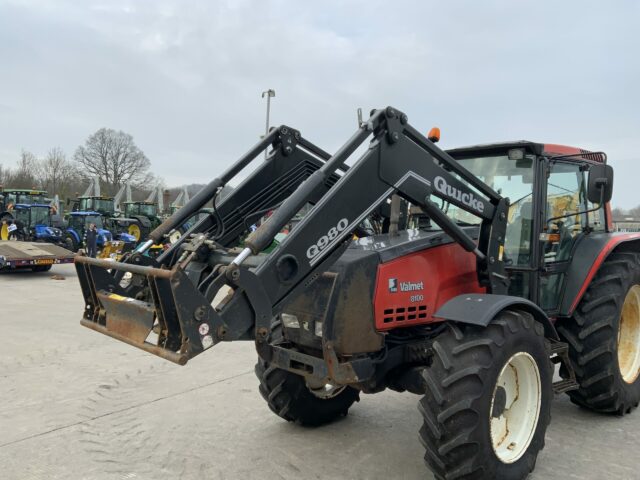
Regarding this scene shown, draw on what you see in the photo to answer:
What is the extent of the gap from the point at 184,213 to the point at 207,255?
446 mm

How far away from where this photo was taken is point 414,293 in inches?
134

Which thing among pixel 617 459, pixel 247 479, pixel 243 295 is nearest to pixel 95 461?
pixel 247 479

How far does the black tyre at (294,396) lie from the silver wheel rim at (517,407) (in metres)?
1.24

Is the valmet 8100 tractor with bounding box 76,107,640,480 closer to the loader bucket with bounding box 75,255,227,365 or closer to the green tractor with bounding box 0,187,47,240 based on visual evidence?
the loader bucket with bounding box 75,255,227,365

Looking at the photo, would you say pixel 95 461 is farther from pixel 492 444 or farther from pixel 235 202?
pixel 492 444

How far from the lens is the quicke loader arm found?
262 centimetres

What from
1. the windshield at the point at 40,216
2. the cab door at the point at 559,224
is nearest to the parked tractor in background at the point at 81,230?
the windshield at the point at 40,216

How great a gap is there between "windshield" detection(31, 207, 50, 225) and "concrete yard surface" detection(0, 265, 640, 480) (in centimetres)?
1364

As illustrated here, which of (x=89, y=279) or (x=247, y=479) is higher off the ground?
(x=89, y=279)

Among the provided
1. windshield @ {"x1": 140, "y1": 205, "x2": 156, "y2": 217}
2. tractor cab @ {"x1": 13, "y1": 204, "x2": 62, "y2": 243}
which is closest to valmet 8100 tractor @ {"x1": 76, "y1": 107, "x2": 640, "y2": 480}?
tractor cab @ {"x1": 13, "y1": 204, "x2": 62, "y2": 243}

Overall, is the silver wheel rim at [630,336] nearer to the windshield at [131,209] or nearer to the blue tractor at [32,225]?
the blue tractor at [32,225]

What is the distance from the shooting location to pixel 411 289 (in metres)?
3.40

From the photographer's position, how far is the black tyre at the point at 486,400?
9.48 ft

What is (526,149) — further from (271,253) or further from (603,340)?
(271,253)
